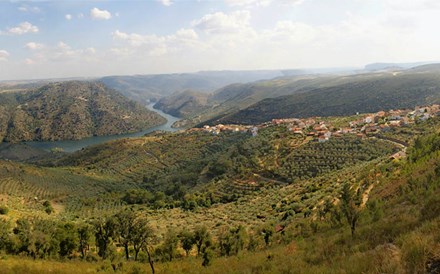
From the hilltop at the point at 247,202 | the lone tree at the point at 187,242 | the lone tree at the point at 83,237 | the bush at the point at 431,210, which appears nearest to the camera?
the bush at the point at 431,210

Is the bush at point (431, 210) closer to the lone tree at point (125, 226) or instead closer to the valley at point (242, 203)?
the valley at point (242, 203)

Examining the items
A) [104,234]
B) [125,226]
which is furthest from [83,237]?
[125,226]

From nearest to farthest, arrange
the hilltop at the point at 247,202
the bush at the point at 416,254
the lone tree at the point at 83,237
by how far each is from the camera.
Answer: the bush at the point at 416,254, the hilltop at the point at 247,202, the lone tree at the point at 83,237

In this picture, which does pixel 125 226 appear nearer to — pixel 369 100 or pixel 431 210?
pixel 431 210

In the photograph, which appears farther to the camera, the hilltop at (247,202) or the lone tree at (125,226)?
the lone tree at (125,226)

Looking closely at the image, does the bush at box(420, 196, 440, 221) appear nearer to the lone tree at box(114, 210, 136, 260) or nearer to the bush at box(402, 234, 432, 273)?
the bush at box(402, 234, 432, 273)

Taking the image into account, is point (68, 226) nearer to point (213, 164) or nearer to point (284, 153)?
point (284, 153)

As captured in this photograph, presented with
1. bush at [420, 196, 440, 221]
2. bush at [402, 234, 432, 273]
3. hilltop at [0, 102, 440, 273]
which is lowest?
hilltop at [0, 102, 440, 273]

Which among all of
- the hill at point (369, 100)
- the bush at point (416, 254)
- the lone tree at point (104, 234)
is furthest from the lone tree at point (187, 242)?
the hill at point (369, 100)

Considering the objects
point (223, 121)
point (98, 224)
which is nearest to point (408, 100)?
point (223, 121)

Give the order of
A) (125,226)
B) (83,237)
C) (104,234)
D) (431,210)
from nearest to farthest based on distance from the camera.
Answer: (431,210)
(125,226)
(83,237)
(104,234)

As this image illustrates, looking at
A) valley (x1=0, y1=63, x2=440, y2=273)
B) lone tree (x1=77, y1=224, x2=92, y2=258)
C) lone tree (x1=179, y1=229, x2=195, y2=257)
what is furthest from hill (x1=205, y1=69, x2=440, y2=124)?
lone tree (x1=77, y1=224, x2=92, y2=258)

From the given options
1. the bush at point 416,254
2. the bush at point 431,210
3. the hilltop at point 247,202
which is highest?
the bush at point 416,254
